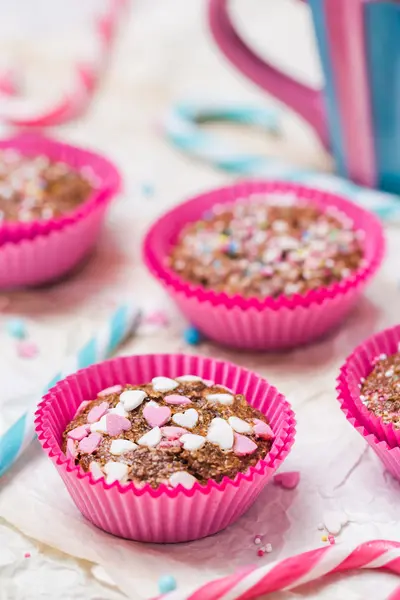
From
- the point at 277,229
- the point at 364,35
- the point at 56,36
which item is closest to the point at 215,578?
the point at 277,229

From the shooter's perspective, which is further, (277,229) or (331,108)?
(331,108)

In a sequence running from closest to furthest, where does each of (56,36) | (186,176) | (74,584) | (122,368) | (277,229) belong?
(74,584) → (122,368) → (277,229) → (186,176) → (56,36)

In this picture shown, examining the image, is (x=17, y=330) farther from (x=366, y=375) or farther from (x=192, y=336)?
(x=366, y=375)

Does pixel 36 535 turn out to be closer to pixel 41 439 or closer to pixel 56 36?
pixel 41 439

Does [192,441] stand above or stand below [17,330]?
above

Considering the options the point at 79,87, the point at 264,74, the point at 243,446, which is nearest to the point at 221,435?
the point at 243,446

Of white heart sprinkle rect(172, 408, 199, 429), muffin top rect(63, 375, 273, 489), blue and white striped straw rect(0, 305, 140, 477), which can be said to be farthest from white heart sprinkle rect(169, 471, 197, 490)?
blue and white striped straw rect(0, 305, 140, 477)

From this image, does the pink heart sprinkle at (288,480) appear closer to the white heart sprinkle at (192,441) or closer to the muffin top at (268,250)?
the white heart sprinkle at (192,441)
